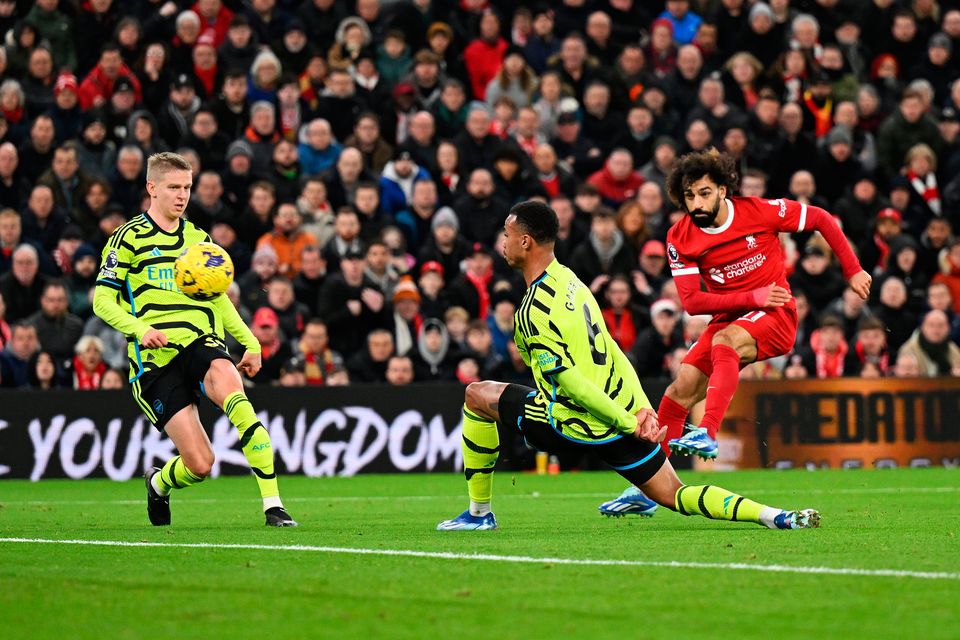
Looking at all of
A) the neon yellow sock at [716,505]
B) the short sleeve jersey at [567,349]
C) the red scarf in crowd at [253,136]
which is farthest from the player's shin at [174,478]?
the red scarf in crowd at [253,136]

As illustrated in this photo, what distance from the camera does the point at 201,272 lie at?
937cm

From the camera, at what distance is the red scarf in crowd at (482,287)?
1728 centimetres

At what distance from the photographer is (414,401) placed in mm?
16156

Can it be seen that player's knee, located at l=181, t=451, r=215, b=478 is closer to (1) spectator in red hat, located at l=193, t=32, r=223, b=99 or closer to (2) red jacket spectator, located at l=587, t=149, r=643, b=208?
(2) red jacket spectator, located at l=587, t=149, r=643, b=208

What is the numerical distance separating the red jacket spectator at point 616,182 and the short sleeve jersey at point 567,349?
1027cm

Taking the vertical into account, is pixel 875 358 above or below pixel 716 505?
above

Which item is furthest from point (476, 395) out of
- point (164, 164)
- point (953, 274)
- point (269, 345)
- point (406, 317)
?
point (953, 274)

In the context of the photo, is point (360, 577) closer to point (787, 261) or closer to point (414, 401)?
point (414, 401)

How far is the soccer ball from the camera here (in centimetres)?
937

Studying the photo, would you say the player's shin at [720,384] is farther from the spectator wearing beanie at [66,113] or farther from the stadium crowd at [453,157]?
the spectator wearing beanie at [66,113]

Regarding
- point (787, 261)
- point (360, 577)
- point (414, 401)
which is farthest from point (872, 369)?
point (360, 577)

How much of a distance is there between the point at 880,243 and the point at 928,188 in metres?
1.37

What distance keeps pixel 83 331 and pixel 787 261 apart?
778 cm

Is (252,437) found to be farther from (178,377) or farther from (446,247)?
(446,247)
